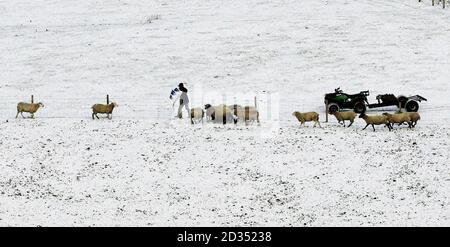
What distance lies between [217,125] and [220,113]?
631 millimetres

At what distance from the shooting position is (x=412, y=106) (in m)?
27.6

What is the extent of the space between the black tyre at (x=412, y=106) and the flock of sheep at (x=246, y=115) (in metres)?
1.45

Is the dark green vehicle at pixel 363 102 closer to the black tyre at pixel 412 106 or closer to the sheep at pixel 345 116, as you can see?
the black tyre at pixel 412 106

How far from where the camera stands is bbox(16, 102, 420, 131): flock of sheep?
2467cm

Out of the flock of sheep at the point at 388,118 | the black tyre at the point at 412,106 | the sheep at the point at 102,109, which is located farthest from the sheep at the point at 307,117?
the sheep at the point at 102,109

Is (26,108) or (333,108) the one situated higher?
(26,108)

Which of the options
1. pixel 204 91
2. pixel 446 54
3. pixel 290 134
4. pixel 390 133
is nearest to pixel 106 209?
pixel 290 134

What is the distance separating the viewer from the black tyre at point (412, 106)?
27531mm

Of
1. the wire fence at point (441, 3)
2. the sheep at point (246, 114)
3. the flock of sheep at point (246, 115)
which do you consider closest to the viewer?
the flock of sheep at point (246, 115)

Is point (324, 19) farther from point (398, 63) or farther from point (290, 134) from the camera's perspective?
point (290, 134)

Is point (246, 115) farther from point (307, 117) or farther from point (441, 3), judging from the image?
point (441, 3)

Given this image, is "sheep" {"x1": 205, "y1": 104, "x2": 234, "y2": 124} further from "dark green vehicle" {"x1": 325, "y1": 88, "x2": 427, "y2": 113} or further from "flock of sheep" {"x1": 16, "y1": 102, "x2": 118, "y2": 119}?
"dark green vehicle" {"x1": 325, "y1": 88, "x2": 427, "y2": 113}

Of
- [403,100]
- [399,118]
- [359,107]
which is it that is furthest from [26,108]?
[403,100]

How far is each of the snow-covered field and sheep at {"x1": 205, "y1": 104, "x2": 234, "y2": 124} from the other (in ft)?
2.24
